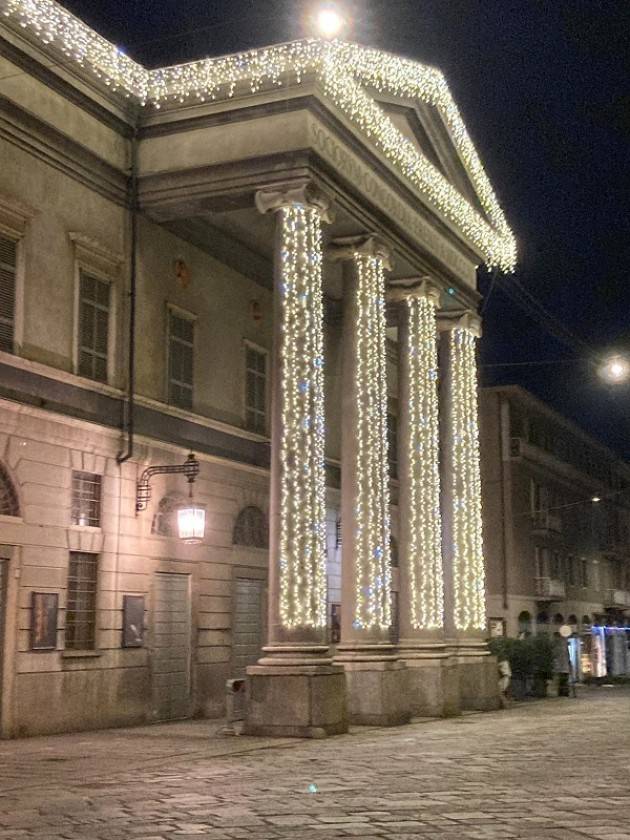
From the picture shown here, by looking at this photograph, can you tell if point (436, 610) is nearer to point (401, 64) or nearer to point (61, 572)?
point (61, 572)

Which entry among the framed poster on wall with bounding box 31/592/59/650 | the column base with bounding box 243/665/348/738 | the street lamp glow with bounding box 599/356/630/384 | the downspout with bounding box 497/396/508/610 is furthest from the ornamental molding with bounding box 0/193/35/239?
the downspout with bounding box 497/396/508/610

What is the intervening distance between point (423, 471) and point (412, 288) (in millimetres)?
3929

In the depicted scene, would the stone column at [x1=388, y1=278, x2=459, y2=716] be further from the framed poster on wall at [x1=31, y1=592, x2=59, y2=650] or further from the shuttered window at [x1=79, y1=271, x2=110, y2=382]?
the framed poster on wall at [x1=31, y1=592, x2=59, y2=650]

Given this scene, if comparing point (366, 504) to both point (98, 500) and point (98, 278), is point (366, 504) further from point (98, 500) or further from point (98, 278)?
point (98, 278)

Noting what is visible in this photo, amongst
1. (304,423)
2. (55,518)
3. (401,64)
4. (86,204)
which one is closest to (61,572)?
(55,518)

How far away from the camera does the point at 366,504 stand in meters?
21.4

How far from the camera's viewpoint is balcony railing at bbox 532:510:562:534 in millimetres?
51500

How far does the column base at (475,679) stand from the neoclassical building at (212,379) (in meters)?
0.10

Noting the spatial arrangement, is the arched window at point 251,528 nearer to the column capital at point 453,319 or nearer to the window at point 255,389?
the window at point 255,389

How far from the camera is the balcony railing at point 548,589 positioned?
50781mm

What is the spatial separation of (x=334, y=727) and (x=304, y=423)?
4.75 m

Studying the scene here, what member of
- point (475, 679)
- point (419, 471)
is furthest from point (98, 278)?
point (475, 679)

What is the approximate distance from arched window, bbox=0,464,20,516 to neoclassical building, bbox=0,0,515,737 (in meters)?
0.03

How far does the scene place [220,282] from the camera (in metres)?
24.0
